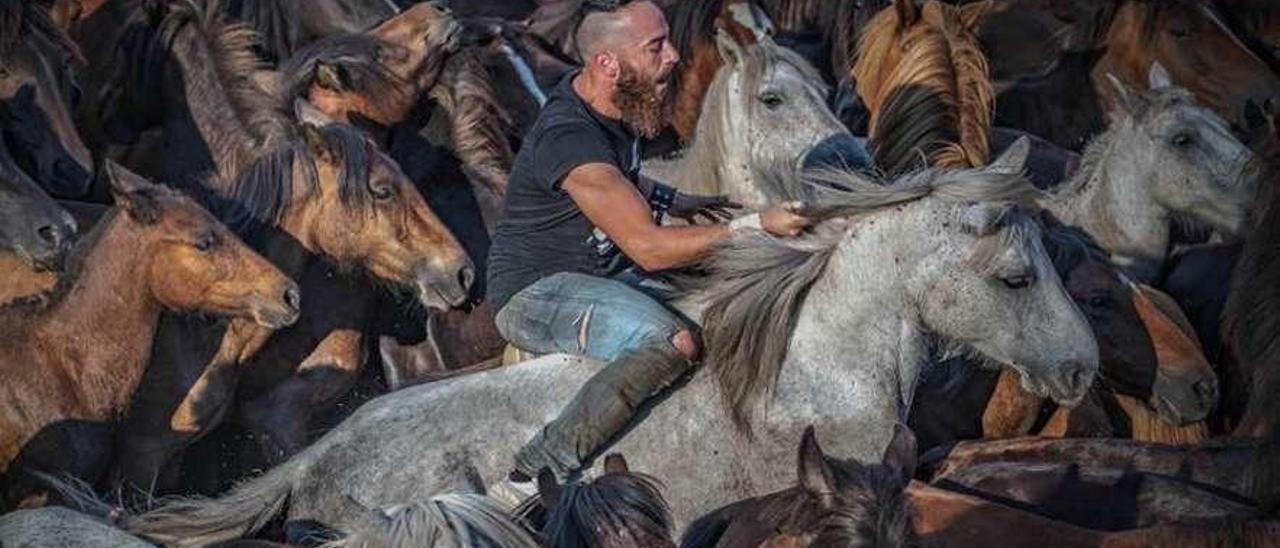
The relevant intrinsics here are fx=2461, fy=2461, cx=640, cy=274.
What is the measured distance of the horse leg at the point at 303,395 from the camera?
8.67 m

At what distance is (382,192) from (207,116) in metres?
1.08

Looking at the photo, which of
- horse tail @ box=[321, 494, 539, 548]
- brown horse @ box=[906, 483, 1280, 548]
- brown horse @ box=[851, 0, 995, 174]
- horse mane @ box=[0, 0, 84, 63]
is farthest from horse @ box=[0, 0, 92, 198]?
Answer: horse tail @ box=[321, 494, 539, 548]

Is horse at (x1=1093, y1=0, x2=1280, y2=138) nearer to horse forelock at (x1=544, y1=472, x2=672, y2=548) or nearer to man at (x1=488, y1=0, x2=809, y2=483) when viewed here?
man at (x1=488, y1=0, x2=809, y2=483)

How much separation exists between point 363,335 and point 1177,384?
3141 mm

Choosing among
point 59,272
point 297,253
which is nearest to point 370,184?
point 297,253

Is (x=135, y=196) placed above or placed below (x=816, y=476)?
below

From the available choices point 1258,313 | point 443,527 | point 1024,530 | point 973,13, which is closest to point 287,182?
point 973,13

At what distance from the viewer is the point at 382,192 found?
348 inches

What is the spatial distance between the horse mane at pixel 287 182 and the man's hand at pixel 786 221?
9.60 feet

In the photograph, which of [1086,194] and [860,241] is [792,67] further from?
[860,241]

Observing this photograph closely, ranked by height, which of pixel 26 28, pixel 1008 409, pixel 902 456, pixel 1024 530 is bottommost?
pixel 26 28

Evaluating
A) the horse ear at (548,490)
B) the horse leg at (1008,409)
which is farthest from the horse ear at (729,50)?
the horse ear at (548,490)

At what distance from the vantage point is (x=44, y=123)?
925cm

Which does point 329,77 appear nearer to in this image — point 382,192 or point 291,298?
point 382,192
